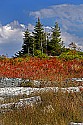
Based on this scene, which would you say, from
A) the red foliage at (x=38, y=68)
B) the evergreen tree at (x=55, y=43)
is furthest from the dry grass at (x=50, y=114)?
the evergreen tree at (x=55, y=43)

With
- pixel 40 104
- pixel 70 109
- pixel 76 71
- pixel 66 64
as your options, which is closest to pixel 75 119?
pixel 70 109

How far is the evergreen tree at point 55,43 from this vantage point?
152 feet

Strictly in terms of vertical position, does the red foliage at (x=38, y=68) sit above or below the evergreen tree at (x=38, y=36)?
below

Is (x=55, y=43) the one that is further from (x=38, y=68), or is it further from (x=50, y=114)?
(x=50, y=114)

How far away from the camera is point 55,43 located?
4822 cm

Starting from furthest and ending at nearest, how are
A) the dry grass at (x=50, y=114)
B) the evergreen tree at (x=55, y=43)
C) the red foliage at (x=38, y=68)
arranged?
the evergreen tree at (x=55, y=43) → the red foliage at (x=38, y=68) → the dry grass at (x=50, y=114)

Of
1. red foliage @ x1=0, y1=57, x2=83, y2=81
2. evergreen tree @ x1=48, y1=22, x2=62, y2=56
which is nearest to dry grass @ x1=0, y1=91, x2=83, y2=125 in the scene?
red foliage @ x1=0, y1=57, x2=83, y2=81

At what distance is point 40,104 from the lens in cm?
874

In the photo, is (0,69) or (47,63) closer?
(0,69)

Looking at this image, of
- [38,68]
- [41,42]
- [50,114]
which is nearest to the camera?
[50,114]

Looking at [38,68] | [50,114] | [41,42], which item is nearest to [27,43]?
[41,42]

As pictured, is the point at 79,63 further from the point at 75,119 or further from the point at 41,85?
the point at 75,119

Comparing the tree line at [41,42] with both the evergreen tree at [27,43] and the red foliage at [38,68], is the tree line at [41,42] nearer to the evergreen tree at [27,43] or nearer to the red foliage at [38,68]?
the evergreen tree at [27,43]

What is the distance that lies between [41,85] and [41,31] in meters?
34.3
